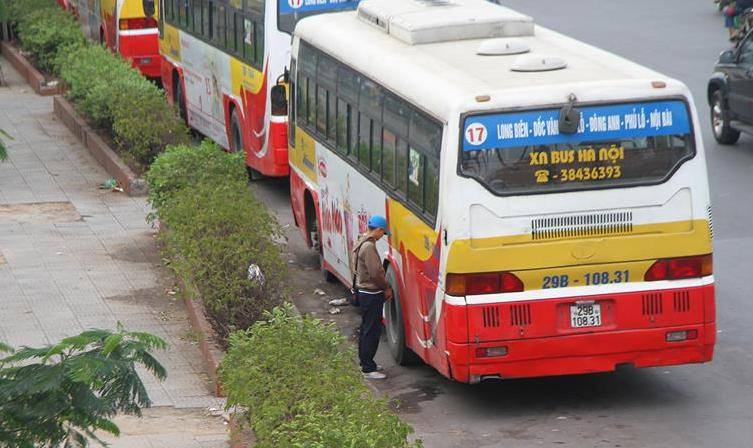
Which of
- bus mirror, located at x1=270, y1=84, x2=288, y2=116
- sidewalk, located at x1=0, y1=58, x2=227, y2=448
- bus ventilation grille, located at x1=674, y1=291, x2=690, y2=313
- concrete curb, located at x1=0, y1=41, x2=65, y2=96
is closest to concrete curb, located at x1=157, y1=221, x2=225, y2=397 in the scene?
sidewalk, located at x1=0, y1=58, x2=227, y2=448

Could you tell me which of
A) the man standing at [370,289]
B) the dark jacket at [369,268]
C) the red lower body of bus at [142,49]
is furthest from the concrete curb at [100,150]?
the dark jacket at [369,268]

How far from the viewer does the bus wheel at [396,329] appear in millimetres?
12445

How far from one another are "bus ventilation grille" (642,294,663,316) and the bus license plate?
33 cm

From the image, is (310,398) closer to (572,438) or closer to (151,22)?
(572,438)

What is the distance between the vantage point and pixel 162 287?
1539 centimetres

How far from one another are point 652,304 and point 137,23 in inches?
702

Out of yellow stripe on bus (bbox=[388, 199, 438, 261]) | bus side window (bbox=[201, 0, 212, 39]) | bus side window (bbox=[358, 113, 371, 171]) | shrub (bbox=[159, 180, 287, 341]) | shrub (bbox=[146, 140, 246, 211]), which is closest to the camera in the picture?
yellow stripe on bus (bbox=[388, 199, 438, 261])

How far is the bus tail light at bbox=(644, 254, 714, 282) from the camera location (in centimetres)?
1091

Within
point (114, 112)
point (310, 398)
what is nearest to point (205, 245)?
point (310, 398)

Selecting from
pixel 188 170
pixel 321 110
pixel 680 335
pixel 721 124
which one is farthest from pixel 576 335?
pixel 721 124

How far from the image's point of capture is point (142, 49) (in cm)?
2739

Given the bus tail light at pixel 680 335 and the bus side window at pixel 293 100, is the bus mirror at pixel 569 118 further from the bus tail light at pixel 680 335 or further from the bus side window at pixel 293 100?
the bus side window at pixel 293 100

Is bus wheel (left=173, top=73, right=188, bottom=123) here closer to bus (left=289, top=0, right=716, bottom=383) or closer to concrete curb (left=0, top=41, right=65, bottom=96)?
concrete curb (left=0, top=41, right=65, bottom=96)

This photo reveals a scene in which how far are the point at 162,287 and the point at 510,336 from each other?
5.49 m
